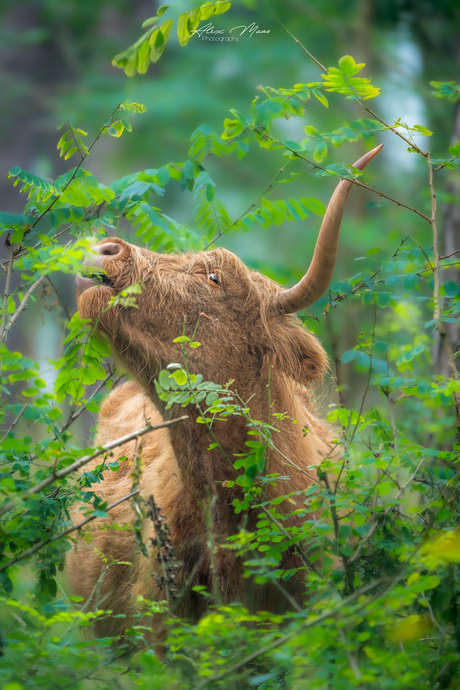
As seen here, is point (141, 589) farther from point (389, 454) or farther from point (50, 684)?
point (389, 454)

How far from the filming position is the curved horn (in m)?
3.18

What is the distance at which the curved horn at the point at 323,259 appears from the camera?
10.4 ft

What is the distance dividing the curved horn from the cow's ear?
0.44ft

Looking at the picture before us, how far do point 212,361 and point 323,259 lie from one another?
84cm

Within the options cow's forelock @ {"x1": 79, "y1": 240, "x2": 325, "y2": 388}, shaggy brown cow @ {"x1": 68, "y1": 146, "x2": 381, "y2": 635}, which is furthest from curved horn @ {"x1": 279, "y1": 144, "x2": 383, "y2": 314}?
cow's forelock @ {"x1": 79, "y1": 240, "x2": 325, "y2": 388}

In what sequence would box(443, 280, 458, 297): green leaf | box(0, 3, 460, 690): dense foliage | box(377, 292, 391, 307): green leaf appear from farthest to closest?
box(377, 292, 391, 307): green leaf < box(443, 280, 458, 297): green leaf < box(0, 3, 460, 690): dense foliage

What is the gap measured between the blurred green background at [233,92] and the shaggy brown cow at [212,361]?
5916 millimetres

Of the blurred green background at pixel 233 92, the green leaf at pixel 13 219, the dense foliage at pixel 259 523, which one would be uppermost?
the blurred green background at pixel 233 92

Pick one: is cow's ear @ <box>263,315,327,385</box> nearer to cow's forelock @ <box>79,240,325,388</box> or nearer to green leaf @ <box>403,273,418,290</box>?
cow's forelock @ <box>79,240,325,388</box>

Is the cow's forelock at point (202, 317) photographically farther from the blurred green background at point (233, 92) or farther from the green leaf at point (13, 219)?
the blurred green background at point (233, 92)

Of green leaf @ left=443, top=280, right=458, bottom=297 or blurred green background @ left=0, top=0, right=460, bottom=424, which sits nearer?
green leaf @ left=443, top=280, right=458, bottom=297

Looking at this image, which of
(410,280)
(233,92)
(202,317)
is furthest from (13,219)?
(233,92)

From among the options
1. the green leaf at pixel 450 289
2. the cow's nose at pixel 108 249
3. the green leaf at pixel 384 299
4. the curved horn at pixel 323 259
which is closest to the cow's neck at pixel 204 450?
the curved horn at pixel 323 259

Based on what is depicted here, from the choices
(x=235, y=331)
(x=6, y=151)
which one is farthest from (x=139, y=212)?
(x=6, y=151)
